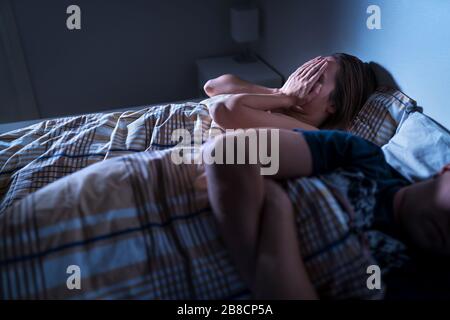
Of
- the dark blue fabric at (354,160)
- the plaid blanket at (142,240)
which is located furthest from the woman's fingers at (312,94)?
the plaid blanket at (142,240)

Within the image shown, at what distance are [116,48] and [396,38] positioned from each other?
174cm

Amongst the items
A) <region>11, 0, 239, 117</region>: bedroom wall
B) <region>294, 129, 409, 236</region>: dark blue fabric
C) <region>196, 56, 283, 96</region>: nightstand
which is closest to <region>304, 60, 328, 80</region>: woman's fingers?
<region>294, 129, 409, 236</region>: dark blue fabric

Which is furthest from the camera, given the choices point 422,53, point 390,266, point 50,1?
point 50,1

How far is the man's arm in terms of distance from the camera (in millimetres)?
1513

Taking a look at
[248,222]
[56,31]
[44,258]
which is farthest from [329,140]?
[56,31]

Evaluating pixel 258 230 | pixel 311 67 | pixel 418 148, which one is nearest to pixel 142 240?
pixel 258 230

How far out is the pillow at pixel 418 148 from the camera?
3.35ft

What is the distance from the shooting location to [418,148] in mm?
1072

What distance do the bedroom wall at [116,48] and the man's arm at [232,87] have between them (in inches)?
41.0

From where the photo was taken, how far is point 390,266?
2.81ft

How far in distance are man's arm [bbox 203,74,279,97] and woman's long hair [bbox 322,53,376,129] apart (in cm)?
25

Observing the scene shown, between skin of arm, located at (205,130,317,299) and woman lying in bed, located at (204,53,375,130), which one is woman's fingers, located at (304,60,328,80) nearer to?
woman lying in bed, located at (204,53,375,130)

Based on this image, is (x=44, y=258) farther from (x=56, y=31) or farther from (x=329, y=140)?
(x=56, y=31)
